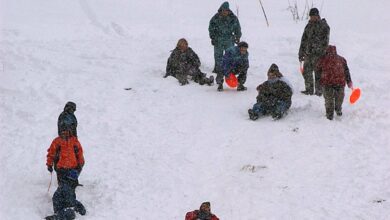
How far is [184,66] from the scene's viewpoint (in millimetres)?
16047

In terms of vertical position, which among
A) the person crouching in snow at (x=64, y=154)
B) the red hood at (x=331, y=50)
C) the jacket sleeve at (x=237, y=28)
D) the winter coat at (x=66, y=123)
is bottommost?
the person crouching in snow at (x=64, y=154)

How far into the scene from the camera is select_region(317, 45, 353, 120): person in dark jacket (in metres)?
12.3

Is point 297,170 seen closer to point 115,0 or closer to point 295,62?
point 295,62

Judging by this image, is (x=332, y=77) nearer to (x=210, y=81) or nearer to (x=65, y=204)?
(x=210, y=81)

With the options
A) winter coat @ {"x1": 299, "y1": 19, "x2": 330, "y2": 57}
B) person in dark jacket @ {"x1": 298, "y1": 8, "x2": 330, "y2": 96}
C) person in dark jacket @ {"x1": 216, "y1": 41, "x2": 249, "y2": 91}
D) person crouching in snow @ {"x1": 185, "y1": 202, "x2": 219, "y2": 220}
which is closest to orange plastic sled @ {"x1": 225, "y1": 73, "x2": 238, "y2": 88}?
person in dark jacket @ {"x1": 216, "y1": 41, "x2": 249, "y2": 91}

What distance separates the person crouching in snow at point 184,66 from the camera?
52.2 ft

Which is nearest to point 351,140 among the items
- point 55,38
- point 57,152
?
point 57,152

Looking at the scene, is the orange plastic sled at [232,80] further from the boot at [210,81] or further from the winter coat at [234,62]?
the boot at [210,81]

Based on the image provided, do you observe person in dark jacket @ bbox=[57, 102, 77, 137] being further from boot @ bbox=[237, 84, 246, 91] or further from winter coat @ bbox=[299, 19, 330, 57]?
boot @ bbox=[237, 84, 246, 91]

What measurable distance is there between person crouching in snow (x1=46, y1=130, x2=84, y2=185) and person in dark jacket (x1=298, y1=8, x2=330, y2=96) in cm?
565

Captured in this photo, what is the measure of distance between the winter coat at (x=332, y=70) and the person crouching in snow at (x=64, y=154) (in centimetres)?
516

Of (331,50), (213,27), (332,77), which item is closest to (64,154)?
(332,77)

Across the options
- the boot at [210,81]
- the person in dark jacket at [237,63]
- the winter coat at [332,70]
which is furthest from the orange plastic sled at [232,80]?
the winter coat at [332,70]

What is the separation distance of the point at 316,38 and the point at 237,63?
2.22 metres
